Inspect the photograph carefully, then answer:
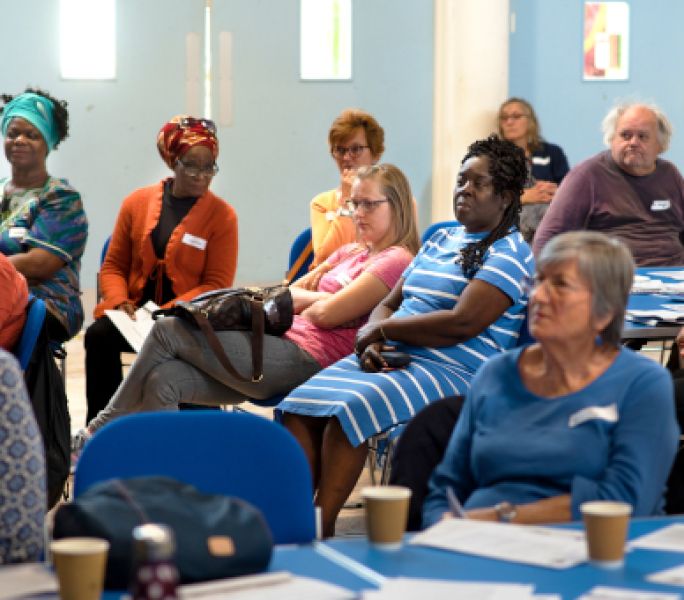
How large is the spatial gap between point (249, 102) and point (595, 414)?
6005 mm

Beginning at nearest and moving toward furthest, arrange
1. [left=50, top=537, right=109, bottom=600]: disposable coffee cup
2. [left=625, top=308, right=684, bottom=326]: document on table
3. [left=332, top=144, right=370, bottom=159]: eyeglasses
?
[left=50, top=537, right=109, bottom=600]: disposable coffee cup, [left=625, top=308, right=684, bottom=326]: document on table, [left=332, top=144, right=370, bottom=159]: eyeglasses

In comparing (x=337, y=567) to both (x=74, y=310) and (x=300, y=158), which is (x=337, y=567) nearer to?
(x=74, y=310)

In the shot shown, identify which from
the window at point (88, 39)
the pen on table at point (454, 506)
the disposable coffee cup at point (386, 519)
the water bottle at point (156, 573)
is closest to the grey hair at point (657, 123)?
the pen on table at point (454, 506)

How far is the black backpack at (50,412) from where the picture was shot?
3.97 metres

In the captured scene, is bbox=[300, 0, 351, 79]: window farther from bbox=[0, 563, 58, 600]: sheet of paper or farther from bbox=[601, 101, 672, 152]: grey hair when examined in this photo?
bbox=[0, 563, 58, 600]: sheet of paper

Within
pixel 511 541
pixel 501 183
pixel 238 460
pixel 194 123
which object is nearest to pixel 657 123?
pixel 501 183

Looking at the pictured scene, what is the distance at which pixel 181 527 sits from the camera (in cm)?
176

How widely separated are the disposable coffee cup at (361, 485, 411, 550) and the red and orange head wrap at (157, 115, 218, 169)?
3.33 m

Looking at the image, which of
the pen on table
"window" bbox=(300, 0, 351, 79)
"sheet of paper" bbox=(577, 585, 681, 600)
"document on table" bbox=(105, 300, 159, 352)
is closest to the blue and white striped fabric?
"document on table" bbox=(105, 300, 159, 352)

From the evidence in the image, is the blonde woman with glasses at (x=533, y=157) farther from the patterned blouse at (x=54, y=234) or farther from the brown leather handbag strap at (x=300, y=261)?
the patterned blouse at (x=54, y=234)

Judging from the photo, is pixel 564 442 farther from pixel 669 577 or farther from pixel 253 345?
pixel 253 345

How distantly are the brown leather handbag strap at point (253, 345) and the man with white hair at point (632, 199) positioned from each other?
1.62m

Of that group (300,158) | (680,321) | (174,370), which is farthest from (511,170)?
(300,158)

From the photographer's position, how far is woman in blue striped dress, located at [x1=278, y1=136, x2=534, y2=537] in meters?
3.65
